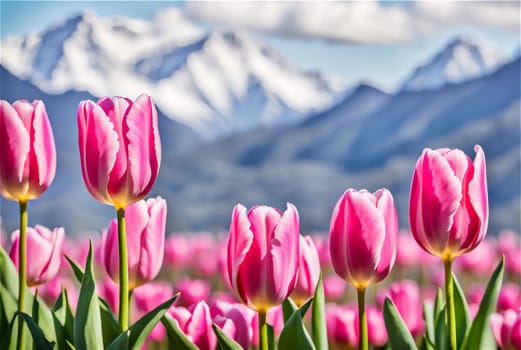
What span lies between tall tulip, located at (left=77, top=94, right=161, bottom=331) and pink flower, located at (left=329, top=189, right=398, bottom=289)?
0.15m

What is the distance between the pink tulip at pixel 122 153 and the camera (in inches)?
25.0

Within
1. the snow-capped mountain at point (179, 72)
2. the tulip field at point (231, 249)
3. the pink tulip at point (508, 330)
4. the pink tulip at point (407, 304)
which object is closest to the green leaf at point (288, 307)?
the tulip field at point (231, 249)

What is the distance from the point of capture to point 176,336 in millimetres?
642

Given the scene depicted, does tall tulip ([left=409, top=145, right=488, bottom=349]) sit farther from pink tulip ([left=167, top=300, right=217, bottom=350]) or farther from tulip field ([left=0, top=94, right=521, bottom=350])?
pink tulip ([left=167, top=300, right=217, bottom=350])

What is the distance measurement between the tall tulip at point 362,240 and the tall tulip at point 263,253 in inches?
1.4

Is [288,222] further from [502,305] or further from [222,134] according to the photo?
[222,134]

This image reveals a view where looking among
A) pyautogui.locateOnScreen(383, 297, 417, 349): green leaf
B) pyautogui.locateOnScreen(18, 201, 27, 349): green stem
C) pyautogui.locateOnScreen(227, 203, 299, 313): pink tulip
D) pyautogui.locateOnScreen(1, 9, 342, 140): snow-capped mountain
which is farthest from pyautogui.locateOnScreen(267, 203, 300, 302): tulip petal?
pyautogui.locateOnScreen(1, 9, 342, 140): snow-capped mountain

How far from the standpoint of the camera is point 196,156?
5133 mm

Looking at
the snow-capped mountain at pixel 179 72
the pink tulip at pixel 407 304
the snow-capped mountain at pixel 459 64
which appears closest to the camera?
the pink tulip at pixel 407 304

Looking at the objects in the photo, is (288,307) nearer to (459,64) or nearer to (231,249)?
(231,249)

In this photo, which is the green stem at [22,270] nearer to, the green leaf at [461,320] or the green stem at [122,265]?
the green stem at [122,265]

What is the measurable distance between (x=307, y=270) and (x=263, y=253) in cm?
17

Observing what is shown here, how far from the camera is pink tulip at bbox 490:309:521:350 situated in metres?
0.81

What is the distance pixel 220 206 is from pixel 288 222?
4.10m
